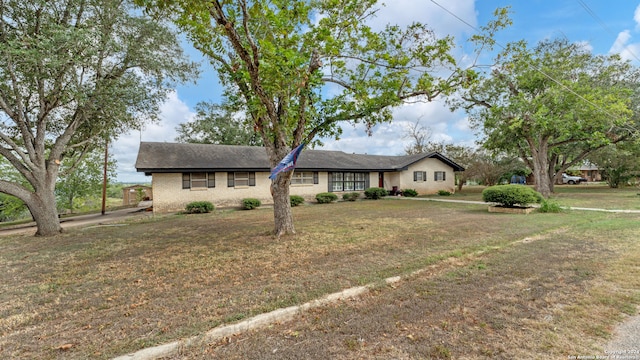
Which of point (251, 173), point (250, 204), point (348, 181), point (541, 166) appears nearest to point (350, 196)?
point (348, 181)

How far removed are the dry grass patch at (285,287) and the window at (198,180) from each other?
26.0ft

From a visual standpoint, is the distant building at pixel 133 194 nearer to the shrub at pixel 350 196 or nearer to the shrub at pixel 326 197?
the shrub at pixel 326 197

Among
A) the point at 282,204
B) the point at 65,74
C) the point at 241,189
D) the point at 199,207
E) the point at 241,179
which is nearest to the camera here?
the point at 282,204

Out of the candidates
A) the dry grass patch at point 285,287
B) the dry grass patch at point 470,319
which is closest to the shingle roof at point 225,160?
the dry grass patch at point 285,287

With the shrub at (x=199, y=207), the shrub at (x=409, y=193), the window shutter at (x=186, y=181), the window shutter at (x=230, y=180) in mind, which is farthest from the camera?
the shrub at (x=409, y=193)

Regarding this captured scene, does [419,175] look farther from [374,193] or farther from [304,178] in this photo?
[304,178]

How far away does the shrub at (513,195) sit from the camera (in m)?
11.3

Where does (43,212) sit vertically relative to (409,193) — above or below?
above

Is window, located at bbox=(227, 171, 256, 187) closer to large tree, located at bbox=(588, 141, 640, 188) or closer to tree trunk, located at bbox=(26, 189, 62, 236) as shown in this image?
tree trunk, located at bbox=(26, 189, 62, 236)

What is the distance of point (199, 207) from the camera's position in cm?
1486

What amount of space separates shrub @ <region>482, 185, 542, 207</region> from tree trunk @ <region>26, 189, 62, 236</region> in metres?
17.5

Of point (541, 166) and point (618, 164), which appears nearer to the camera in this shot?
point (541, 166)

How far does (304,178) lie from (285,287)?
1577 cm

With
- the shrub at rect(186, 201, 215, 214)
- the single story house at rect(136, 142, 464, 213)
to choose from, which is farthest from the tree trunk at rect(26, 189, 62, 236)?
the shrub at rect(186, 201, 215, 214)
